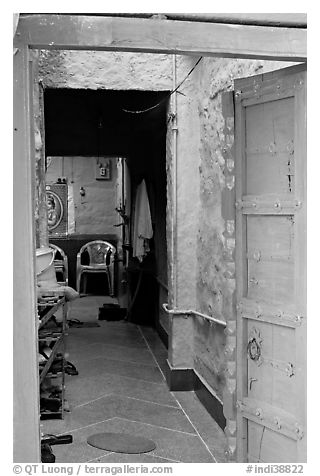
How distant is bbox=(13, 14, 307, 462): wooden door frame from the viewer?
2.16 m

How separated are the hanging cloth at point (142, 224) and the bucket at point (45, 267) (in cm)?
308

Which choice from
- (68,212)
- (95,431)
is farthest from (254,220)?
(68,212)

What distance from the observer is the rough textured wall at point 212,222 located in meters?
4.49

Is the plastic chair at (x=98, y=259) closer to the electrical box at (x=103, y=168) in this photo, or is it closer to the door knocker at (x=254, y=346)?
the electrical box at (x=103, y=168)

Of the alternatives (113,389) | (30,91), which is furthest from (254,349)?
(113,389)

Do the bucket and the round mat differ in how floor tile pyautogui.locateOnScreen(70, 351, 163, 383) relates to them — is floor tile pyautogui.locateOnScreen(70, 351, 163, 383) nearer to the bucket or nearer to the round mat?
the round mat

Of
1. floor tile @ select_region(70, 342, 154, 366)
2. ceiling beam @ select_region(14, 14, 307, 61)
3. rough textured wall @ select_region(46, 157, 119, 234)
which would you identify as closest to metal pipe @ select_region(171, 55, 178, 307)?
floor tile @ select_region(70, 342, 154, 366)

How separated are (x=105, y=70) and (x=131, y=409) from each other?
2810mm

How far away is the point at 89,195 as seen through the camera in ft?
41.5

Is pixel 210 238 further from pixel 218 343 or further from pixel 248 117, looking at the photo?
pixel 248 117

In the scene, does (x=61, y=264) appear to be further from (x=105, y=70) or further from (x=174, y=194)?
(x=105, y=70)

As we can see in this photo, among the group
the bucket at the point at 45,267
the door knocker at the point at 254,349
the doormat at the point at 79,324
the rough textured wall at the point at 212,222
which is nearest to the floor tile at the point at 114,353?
the doormat at the point at 79,324

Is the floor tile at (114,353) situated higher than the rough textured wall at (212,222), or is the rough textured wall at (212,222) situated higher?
the rough textured wall at (212,222)

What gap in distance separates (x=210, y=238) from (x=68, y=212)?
316 inches
